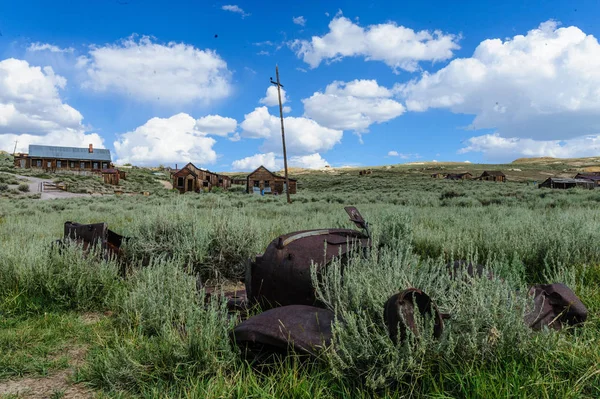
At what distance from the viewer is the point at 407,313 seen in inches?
84.1

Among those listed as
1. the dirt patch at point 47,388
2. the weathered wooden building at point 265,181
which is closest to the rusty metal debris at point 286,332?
the dirt patch at point 47,388

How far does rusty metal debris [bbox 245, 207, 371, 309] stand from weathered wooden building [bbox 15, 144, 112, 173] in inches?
2792

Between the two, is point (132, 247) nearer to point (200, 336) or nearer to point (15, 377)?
point (15, 377)

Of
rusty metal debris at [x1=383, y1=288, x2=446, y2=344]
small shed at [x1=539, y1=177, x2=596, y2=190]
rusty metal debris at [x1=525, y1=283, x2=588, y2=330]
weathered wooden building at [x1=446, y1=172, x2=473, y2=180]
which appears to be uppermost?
weathered wooden building at [x1=446, y1=172, x2=473, y2=180]

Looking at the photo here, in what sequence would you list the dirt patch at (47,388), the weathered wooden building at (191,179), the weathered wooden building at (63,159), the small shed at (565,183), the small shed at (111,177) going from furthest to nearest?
the weathered wooden building at (63,159) → the small shed at (111,177) → the weathered wooden building at (191,179) → the small shed at (565,183) → the dirt patch at (47,388)

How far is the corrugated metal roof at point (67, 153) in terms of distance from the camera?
64062mm

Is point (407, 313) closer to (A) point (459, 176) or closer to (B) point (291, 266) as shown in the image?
(B) point (291, 266)

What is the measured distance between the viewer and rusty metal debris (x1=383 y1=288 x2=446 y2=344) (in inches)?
82.5

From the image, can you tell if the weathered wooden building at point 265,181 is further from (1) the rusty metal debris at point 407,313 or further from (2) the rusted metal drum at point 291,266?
(1) the rusty metal debris at point 407,313

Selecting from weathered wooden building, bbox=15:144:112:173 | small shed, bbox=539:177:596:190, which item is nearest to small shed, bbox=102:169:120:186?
weathered wooden building, bbox=15:144:112:173

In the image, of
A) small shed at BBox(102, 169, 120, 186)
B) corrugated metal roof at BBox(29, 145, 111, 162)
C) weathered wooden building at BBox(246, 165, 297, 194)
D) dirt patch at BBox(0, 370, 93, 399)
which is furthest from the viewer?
corrugated metal roof at BBox(29, 145, 111, 162)

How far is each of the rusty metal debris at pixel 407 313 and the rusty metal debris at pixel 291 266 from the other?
3.51ft

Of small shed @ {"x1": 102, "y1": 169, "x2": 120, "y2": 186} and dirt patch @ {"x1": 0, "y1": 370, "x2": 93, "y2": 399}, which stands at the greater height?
small shed @ {"x1": 102, "y1": 169, "x2": 120, "y2": 186}

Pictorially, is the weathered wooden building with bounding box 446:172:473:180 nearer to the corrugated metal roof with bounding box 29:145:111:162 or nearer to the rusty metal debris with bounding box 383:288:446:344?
the corrugated metal roof with bounding box 29:145:111:162
